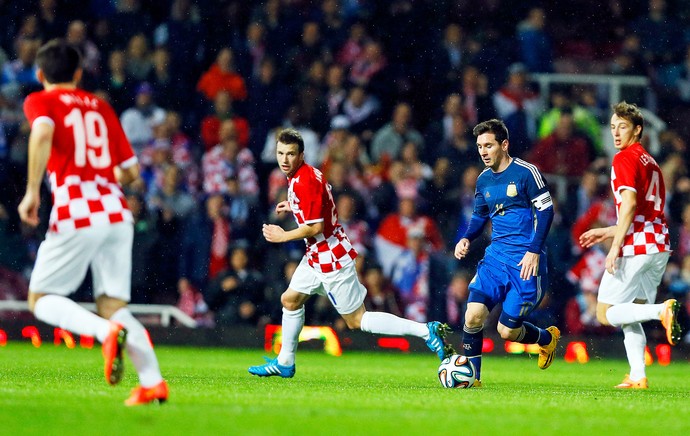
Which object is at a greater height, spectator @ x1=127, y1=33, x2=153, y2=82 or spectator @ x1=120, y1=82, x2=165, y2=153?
spectator @ x1=127, y1=33, x2=153, y2=82

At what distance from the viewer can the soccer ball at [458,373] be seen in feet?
31.2

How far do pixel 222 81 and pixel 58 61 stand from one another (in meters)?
11.6

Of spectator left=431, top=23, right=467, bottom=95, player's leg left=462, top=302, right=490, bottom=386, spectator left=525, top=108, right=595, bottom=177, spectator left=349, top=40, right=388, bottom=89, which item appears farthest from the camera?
spectator left=431, top=23, right=467, bottom=95

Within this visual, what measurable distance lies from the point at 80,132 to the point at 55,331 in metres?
9.55

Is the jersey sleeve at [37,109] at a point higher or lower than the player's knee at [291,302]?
higher

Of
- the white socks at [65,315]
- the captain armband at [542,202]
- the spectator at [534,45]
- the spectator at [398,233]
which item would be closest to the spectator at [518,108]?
the spectator at [534,45]

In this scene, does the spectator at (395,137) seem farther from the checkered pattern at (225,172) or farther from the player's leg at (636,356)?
the player's leg at (636,356)

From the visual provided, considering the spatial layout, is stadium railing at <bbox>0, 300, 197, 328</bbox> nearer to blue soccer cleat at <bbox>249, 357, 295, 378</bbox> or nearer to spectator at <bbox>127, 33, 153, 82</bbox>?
spectator at <bbox>127, 33, 153, 82</bbox>

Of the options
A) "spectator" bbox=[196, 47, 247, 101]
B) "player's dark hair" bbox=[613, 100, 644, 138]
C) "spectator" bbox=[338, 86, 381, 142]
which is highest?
"spectator" bbox=[196, 47, 247, 101]

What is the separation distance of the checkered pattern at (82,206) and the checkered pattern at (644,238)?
4576 mm

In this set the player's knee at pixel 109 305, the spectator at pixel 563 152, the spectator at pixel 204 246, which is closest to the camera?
the player's knee at pixel 109 305

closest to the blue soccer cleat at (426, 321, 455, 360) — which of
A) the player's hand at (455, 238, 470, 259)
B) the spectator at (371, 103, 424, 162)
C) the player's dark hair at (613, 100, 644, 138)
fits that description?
the player's hand at (455, 238, 470, 259)

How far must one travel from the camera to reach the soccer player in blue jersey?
954 centimetres

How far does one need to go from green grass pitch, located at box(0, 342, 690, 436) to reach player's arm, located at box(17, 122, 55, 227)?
3.52 feet
